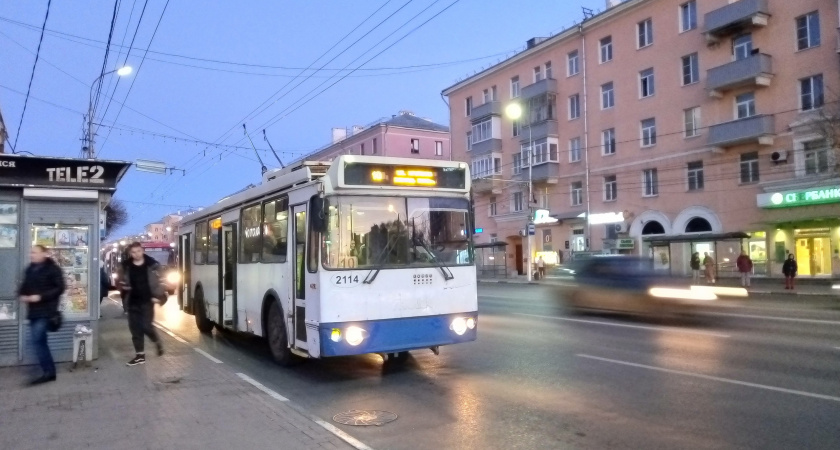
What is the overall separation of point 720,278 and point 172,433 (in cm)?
3154

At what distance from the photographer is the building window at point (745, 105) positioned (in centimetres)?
3259

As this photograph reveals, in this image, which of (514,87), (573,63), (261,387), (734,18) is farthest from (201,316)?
(514,87)

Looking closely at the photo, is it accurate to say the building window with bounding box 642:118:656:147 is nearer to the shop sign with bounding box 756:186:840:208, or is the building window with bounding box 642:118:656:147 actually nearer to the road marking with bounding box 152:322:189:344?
the shop sign with bounding box 756:186:840:208

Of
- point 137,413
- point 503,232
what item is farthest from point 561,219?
point 137,413

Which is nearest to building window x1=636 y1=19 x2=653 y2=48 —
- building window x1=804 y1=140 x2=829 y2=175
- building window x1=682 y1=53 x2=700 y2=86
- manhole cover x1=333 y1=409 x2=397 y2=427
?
building window x1=682 y1=53 x2=700 y2=86

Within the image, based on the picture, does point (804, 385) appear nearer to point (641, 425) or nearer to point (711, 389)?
point (711, 389)

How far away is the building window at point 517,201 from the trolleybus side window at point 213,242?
115 ft

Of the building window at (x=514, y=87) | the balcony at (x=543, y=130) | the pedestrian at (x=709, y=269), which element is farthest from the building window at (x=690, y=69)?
the building window at (x=514, y=87)

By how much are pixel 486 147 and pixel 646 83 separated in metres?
13.7

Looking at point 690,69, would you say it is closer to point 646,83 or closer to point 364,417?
point 646,83

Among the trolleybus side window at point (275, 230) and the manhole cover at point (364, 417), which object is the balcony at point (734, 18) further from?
the manhole cover at point (364, 417)

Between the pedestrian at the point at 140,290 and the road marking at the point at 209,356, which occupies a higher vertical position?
the pedestrian at the point at 140,290

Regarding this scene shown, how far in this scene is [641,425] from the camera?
22.0ft

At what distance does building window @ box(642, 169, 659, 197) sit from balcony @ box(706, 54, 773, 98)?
18.0 ft
